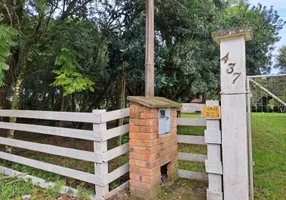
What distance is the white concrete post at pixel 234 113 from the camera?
90.0 inches

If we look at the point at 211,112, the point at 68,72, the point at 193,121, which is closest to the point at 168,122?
the point at 193,121

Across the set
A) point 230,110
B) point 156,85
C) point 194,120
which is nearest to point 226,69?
point 230,110

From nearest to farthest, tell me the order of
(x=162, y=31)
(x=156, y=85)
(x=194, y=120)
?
(x=194, y=120), (x=156, y=85), (x=162, y=31)

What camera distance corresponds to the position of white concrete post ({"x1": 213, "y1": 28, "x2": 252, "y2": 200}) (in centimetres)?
229

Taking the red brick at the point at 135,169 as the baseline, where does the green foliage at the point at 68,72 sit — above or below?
above

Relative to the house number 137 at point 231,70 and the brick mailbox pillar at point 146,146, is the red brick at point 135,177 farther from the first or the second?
the house number 137 at point 231,70

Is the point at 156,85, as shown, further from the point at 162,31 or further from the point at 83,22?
the point at 83,22

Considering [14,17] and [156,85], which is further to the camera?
A: [156,85]

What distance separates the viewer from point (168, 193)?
283 centimetres

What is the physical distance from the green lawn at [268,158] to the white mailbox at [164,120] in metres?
1.18

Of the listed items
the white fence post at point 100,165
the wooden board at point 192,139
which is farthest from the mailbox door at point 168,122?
the white fence post at point 100,165

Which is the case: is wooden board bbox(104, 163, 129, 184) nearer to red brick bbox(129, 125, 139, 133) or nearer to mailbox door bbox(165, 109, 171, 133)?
red brick bbox(129, 125, 139, 133)

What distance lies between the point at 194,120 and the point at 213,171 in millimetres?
743

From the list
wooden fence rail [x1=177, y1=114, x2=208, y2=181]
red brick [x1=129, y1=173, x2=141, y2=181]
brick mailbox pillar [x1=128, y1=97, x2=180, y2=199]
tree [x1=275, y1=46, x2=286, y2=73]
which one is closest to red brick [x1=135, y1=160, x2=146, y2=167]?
brick mailbox pillar [x1=128, y1=97, x2=180, y2=199]
